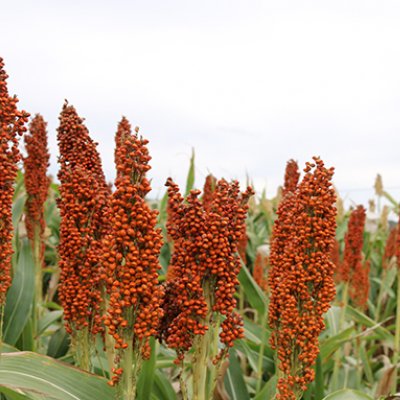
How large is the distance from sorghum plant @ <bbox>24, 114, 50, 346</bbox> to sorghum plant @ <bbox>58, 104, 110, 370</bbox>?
121 centimetres

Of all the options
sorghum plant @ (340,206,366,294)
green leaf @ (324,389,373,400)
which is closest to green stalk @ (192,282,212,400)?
green leaf @ (324,389,373,400)

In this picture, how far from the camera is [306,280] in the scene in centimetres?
191

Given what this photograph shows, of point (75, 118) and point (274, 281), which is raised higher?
point (75, 118)

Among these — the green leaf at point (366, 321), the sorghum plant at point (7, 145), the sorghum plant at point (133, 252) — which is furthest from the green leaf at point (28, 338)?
the green leaf at point (366, 321)

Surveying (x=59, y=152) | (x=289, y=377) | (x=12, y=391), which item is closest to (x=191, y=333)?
(x=289, y=377)

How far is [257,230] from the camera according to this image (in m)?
8.15

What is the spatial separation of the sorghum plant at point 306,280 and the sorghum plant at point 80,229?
2.15 ft

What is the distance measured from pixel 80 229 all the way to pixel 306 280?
31.7 inches

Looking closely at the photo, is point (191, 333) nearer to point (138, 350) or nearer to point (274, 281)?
point (138, 350)

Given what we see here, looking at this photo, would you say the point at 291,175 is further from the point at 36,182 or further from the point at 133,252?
the point at 133,252

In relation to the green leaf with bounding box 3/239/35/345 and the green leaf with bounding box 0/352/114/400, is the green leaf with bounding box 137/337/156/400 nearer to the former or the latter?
the green leaf with bounding box 0/352/114/400

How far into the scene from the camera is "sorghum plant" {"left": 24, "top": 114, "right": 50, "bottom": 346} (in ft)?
10.8

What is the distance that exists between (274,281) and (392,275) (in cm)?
469

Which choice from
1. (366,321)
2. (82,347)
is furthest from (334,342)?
(82,347)
